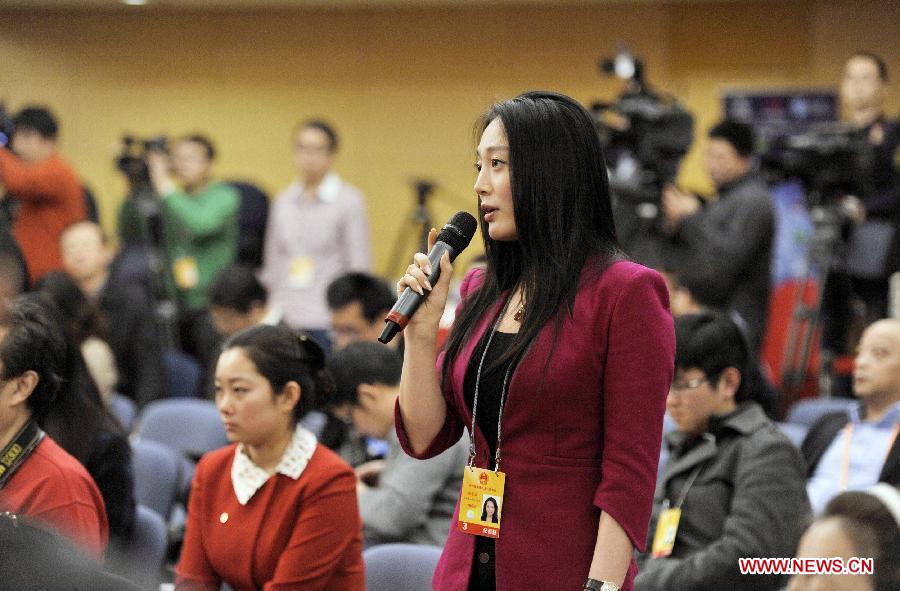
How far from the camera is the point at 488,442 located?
6.73 feet

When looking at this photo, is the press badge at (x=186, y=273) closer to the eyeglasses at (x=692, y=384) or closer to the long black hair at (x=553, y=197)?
the eyeglasses at (x=692, y=384)

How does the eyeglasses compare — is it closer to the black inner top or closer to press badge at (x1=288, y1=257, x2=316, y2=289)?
the black inner top

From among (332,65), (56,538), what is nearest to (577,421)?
(56,538)

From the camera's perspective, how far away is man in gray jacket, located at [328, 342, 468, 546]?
3.28m

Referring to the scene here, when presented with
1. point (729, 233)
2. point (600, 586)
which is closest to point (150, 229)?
point (729, 233)

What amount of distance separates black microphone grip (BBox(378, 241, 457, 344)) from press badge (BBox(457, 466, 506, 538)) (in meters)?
0.26

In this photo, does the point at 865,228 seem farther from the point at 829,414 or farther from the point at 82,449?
the point at 82,449

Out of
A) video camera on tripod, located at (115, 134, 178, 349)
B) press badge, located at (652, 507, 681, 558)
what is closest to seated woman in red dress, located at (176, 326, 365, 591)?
press badge, located at (652, 507, 681, 558)

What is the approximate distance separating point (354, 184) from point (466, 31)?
1317mm

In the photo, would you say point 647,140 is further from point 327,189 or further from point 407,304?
point 407,304

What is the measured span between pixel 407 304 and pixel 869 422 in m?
2.02

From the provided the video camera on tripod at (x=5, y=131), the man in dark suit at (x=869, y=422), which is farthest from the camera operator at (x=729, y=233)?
the video camera on tripod at (x=5, y=131)

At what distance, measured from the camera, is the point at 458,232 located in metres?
2.10

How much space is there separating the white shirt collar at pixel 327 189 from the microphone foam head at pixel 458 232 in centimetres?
456
